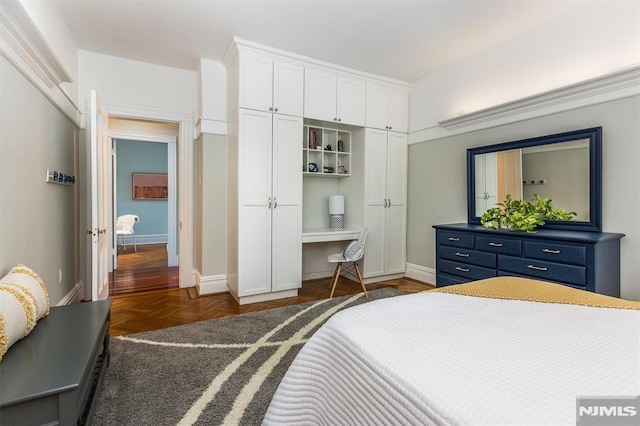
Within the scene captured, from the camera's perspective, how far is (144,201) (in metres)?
7.90

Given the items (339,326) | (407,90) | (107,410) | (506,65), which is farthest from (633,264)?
(107,410)

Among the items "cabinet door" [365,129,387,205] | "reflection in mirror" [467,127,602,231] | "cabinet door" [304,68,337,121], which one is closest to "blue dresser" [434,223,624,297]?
"reflection in mirror" [467,127,602,231]

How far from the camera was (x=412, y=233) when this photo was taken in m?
4.42

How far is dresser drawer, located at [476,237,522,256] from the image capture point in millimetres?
2713

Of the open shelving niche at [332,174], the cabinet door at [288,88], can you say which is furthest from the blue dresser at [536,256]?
the cabinet door at [288,88]

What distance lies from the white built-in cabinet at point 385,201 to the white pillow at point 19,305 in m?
3.29

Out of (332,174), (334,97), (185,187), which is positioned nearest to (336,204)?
(332,174)

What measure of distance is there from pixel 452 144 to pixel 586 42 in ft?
4.94

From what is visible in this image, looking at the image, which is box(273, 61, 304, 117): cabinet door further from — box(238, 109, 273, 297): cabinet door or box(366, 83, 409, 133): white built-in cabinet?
box(366, 83, 409, 133): white built-in cabinet

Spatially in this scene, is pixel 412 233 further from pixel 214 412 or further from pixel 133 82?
pixel 133 82

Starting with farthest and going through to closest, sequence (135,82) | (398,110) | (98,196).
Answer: (398,110)
(135,82)
(98,196)

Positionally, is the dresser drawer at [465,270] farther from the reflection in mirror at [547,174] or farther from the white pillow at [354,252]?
the white pillow at [354,252]

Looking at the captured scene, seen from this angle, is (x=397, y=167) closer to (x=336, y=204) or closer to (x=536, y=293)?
(x=336, y=204)

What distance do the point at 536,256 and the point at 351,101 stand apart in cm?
269
